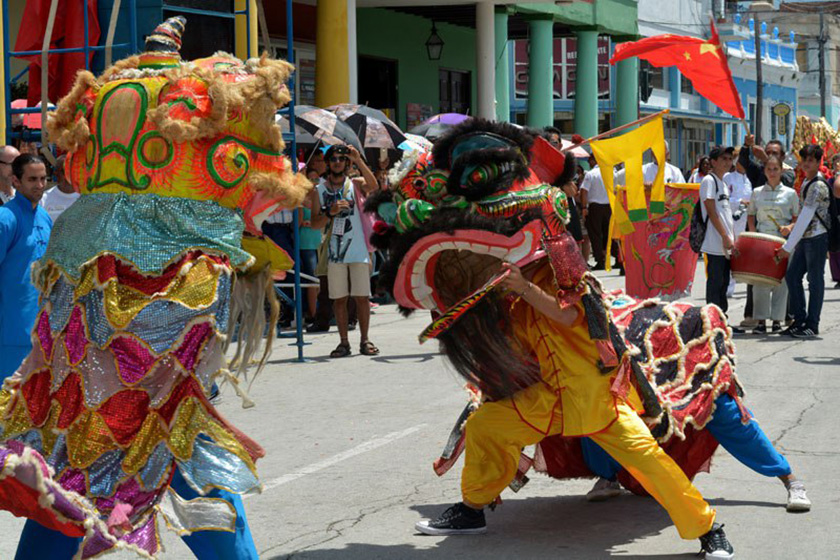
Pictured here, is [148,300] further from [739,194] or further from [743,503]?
[739,194]

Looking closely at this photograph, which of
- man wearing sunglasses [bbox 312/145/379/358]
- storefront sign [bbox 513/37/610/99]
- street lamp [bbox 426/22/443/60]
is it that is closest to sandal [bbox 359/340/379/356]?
man wearing sunglasses [bbox 312/145/379/358]

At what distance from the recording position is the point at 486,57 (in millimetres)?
22438

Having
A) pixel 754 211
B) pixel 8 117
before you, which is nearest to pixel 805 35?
pixel 754 211

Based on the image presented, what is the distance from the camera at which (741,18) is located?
1992 inches

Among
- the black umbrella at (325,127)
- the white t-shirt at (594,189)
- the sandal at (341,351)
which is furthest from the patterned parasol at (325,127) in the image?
the white t-shirt at (594,189)

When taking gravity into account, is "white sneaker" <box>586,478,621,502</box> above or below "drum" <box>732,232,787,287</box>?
below

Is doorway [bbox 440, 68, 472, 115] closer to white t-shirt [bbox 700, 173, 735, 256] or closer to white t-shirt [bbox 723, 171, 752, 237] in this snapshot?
white t-shirt [bbox 723, 171, 752, 237]

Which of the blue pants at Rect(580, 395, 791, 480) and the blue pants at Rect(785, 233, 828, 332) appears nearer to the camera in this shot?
the blue pants at Rect(580, 395, 791, 480)

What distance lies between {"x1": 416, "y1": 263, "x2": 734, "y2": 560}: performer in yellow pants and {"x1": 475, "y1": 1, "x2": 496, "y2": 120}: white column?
17278 mm

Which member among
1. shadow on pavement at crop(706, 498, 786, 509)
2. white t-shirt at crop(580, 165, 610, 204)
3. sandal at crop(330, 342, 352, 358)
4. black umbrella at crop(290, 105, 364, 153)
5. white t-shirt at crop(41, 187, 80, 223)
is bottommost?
sandal at crop(330, 342, 352, 358)

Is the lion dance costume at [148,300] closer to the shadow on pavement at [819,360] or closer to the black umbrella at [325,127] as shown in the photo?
the shadow on pavement at [819,360]

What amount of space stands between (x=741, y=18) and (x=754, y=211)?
3958 centimetres

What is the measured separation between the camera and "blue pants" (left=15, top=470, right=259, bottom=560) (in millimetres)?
4086

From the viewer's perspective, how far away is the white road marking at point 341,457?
6805 millimetres
